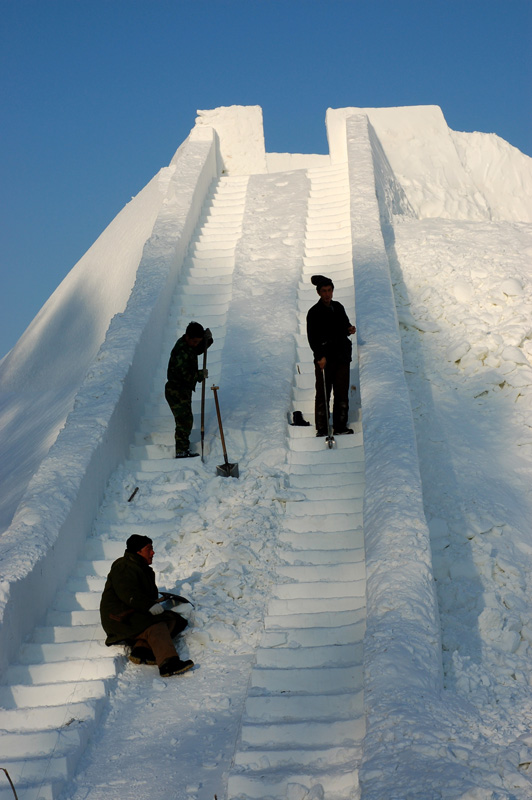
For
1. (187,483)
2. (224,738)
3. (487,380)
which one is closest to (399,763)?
(224,738)

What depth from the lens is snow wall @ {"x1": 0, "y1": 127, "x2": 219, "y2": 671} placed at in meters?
4.93

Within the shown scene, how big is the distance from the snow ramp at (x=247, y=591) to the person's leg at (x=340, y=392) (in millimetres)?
194

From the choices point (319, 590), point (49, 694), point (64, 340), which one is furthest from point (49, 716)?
point (64, 340)

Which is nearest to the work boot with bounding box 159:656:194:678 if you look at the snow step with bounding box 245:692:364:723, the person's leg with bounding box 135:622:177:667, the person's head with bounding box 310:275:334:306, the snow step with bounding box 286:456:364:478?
the person's leg with bounding box 135:622:177:667

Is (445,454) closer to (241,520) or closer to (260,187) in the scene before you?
(241,520)

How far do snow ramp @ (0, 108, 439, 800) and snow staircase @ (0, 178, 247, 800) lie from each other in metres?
0.01

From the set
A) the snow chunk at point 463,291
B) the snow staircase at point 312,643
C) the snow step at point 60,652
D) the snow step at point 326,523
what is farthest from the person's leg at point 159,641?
the snow chunk at point 463,291

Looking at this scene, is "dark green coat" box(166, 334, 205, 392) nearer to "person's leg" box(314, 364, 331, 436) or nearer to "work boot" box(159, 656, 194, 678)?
"person's leg" box(314, 364, 331, 436)

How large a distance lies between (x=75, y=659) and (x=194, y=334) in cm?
287

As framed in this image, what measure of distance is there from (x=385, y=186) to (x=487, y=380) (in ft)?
15.3

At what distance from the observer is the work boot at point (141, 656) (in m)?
4.65

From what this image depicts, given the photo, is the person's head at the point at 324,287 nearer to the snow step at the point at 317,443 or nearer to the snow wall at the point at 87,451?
the snow step at the point at 317,443

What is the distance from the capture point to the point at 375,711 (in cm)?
353

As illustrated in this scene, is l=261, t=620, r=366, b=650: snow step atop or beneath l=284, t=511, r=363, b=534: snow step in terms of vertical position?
beneath
